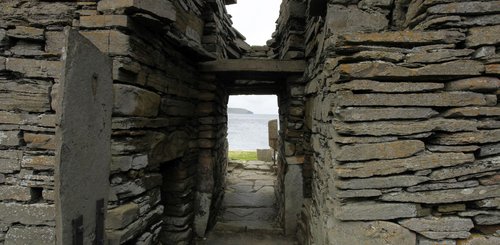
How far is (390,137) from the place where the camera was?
1941mm

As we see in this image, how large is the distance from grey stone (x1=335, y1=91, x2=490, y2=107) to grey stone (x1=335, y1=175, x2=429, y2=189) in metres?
0.56

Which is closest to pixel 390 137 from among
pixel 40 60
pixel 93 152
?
pixel 93 152

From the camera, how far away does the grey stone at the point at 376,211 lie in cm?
194

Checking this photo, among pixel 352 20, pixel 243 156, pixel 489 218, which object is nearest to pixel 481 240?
pixel 489 218

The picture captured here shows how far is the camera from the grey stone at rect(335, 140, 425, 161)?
1.92m

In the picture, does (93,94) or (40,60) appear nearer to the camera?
(93,94)

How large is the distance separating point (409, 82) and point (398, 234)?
3.80 feet

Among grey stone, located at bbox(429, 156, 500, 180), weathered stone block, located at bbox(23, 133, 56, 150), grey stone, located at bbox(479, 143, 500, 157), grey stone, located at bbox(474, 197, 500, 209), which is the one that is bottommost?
grey stone, located at bbox(474, 197, 500, 209)

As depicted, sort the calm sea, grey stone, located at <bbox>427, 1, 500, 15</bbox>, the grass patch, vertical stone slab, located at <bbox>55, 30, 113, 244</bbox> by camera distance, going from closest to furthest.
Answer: vertical stone slab, located at <bbox>55, 30, 113, 244</bbox> < grey stone, located at <bbox>427, 1, 500, 15</bbox> < the grass patch < the calm sea

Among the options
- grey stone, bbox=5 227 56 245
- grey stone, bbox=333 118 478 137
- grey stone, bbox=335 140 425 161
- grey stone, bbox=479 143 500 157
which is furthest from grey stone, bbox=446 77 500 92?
grey stone, bbox=5 227 56 245

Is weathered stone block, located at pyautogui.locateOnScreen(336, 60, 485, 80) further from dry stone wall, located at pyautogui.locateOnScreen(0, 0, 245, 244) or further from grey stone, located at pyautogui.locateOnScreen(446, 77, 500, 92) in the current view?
dry stone wall, located at pyautogui.locateOnScreen(0, 0, 245, 244)

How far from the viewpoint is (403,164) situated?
192cm

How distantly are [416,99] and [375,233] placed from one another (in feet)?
3.49

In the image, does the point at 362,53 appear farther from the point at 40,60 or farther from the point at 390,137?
the point at 40,60
